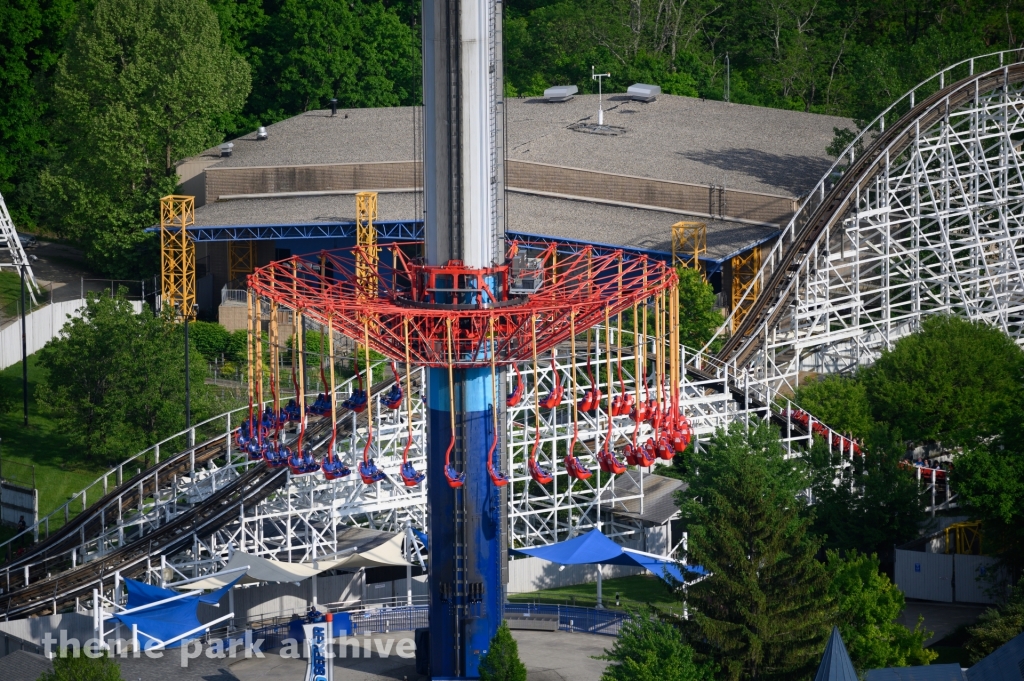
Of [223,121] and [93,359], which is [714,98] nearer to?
[223,121]

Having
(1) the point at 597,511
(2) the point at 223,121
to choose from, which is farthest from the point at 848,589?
(2) the point at 223,121

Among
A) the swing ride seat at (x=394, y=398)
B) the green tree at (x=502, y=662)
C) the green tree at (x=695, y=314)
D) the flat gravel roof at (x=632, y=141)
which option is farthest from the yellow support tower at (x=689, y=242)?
the green tree at (x=502, y=662)

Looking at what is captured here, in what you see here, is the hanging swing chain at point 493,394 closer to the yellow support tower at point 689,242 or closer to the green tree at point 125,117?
the yellow support tower at point 689,242

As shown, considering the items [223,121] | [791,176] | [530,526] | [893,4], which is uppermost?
[893,4]

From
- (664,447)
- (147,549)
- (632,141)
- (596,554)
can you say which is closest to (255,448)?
(147,549)

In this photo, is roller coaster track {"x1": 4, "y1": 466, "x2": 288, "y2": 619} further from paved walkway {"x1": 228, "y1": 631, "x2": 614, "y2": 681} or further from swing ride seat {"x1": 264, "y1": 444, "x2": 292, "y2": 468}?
swing ride seat {"x1": 264, "y1": 444, "x2": 292, "y2": 468}

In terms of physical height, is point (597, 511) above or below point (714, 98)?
below
